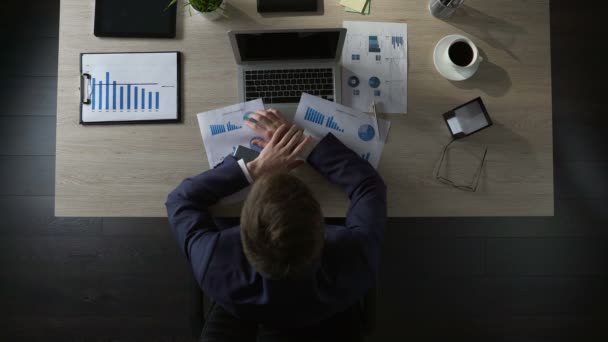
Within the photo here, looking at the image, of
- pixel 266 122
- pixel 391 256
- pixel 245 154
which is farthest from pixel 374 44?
pixel 391 256

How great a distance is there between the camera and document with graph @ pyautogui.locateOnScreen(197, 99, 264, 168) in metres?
1.25

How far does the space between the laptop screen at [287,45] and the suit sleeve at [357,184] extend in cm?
25

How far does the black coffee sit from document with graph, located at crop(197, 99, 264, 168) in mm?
606

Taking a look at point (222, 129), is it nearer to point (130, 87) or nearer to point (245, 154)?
point (245, 154)

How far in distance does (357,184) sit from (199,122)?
52cm

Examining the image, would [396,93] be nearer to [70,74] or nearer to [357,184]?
[357,184]

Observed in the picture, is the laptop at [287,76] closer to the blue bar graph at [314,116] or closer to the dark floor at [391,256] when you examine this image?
the blue bar graph at [314,116]

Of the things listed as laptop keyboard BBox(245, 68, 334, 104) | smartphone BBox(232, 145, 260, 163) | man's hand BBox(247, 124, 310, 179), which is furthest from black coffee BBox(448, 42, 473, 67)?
smartphone BBox(232, 145, 260, 163)

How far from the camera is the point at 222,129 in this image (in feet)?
4.10

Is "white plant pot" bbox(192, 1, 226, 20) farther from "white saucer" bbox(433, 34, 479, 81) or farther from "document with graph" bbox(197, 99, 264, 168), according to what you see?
"white saucer" bbox(433, 34, 479, 81)

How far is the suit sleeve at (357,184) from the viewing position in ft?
3.67

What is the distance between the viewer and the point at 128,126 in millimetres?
1257

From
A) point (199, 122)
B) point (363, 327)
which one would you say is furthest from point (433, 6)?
point (363, 327)

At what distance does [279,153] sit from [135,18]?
2.07 feet
